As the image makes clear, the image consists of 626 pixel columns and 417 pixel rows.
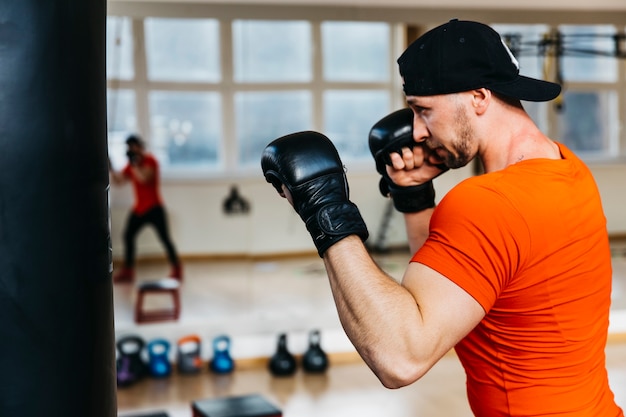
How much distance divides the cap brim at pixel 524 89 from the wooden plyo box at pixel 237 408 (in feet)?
6.25

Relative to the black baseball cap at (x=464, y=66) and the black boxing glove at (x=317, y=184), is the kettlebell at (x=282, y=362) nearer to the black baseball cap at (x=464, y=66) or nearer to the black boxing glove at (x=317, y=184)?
the black boxing glove at (x=317, y=184)

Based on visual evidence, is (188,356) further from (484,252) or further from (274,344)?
(484,252)

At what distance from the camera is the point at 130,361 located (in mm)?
4684

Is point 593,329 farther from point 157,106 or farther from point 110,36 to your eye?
point 157,106

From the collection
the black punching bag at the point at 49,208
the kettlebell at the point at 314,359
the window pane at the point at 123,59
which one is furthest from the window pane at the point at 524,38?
the black punching bag at the point at 49,208

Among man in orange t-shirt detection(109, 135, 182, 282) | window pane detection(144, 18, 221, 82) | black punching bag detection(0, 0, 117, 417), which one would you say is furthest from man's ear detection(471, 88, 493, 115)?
window pane detection(144, 18, 221, 82)

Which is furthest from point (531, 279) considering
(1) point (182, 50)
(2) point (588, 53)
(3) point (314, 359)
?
(1) point (182, 50)

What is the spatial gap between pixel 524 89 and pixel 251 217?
4.68 meters

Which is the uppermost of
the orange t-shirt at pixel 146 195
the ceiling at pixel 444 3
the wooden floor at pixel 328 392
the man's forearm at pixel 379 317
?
the ceiling at pixel 444 3

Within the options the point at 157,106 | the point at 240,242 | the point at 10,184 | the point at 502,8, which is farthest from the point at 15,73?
the point at 157,106

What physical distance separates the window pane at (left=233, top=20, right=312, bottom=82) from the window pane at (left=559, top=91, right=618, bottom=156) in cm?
241

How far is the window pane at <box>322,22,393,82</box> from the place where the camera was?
705 cm

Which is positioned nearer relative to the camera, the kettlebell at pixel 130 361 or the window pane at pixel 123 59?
the kettlebell at pixel 130 361

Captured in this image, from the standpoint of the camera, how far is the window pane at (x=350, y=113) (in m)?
7.14
